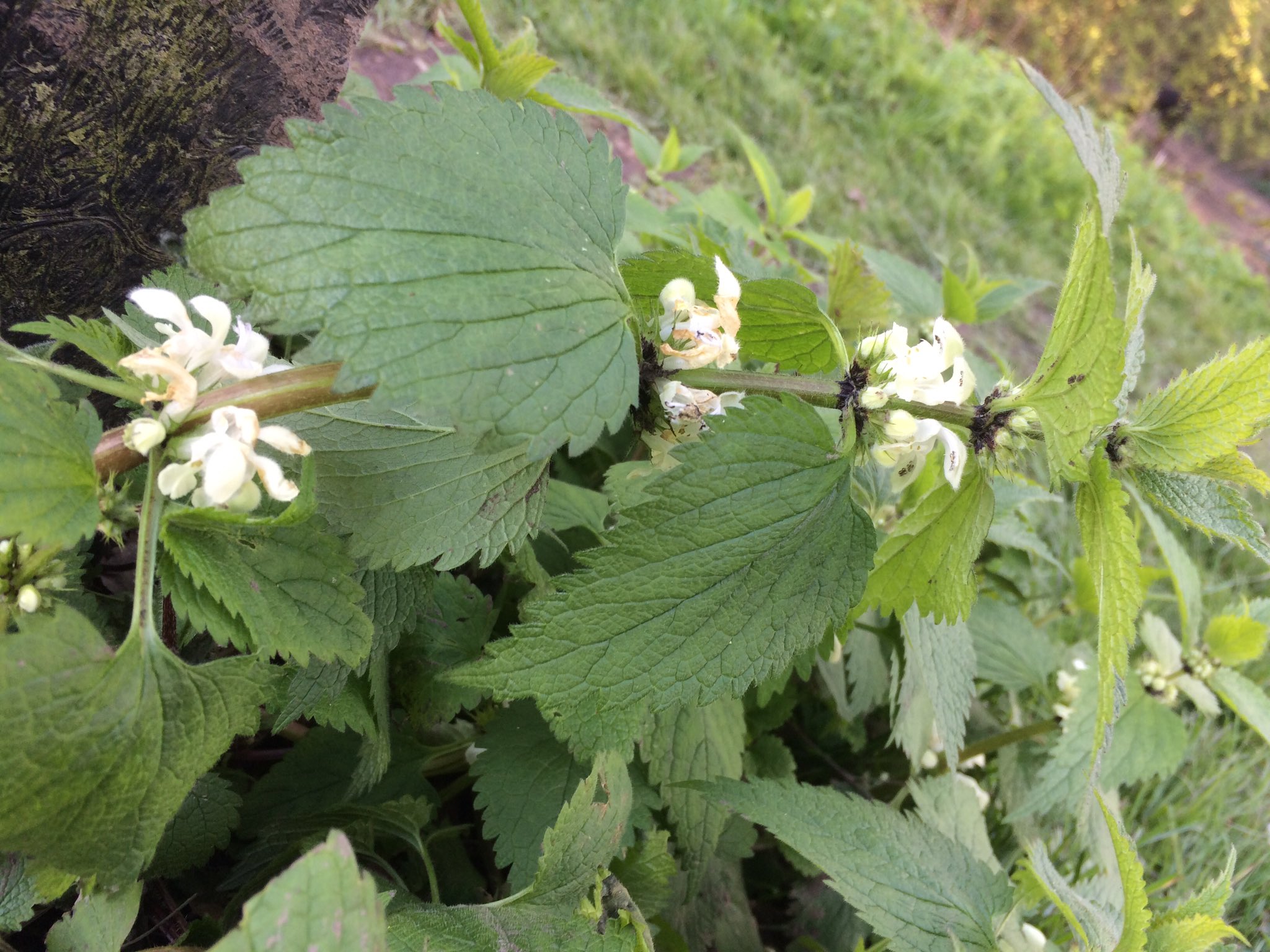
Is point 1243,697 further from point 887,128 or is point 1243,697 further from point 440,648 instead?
point 887,128

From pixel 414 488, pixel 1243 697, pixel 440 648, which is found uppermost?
pixel 414 488

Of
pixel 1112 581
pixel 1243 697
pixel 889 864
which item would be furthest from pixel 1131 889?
pixel 1243 697

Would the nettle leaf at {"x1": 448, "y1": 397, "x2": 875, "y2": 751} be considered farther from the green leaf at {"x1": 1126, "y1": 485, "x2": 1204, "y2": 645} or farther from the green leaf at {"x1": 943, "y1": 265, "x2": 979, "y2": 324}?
the green leaf at {"x1": 943, "y1": 265, "x2": 979, "y2": 324}

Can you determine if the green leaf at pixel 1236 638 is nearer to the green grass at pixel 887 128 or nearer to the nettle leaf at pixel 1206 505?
the nettle leaf at pixel 1206 505

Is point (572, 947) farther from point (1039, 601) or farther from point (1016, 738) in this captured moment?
point (1039, 601)

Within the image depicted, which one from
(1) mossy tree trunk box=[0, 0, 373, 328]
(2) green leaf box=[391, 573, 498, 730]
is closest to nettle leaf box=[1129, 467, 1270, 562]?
(2) green leaf box=[391, 573, 498, 730]
